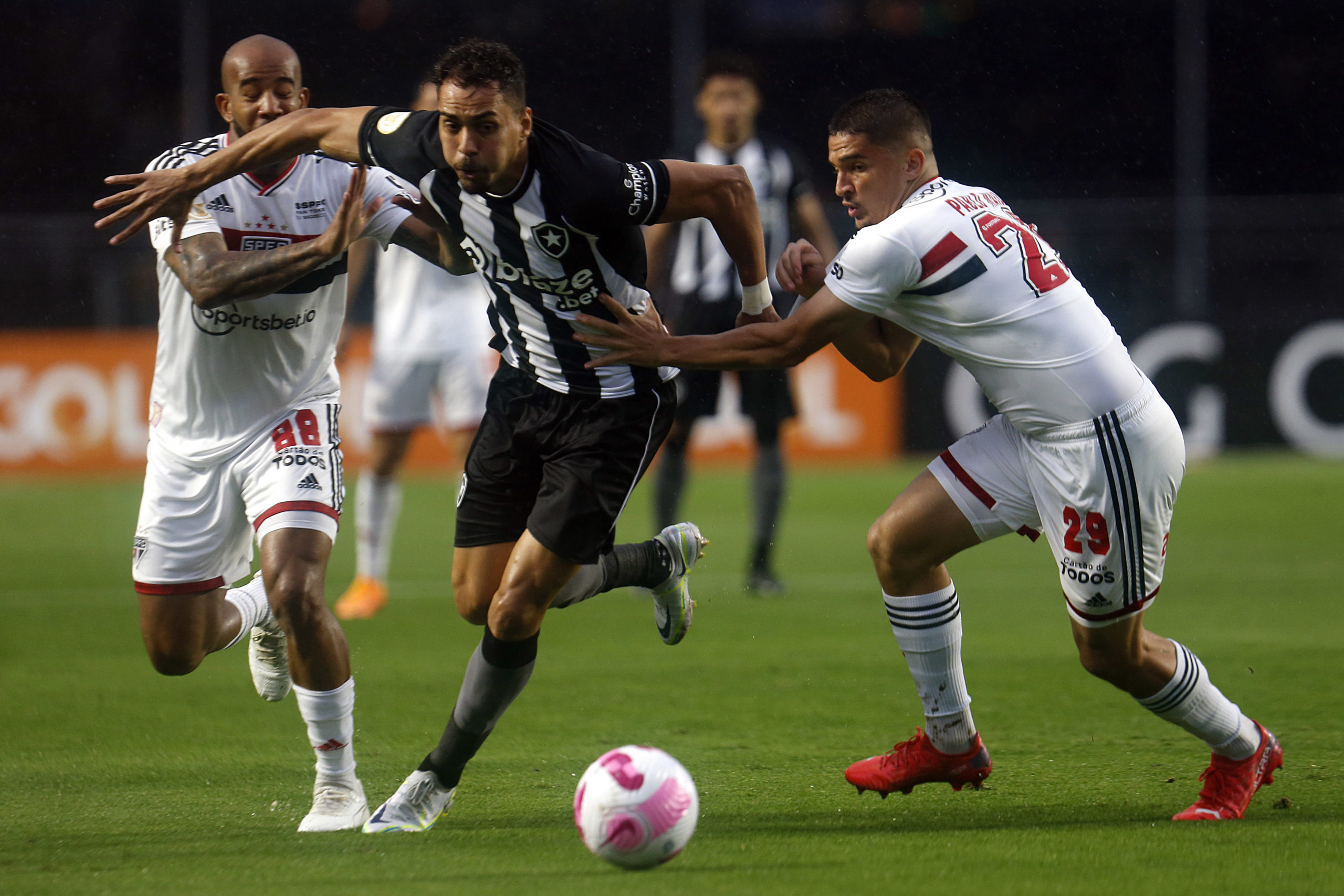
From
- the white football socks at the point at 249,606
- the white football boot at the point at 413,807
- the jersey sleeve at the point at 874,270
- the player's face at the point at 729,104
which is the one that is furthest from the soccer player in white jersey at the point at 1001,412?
the player's face at the point at 729,104

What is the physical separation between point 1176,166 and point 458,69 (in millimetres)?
18835

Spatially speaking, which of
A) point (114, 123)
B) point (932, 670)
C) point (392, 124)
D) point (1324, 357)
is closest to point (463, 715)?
point (932, 670)

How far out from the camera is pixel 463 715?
410 centimetres

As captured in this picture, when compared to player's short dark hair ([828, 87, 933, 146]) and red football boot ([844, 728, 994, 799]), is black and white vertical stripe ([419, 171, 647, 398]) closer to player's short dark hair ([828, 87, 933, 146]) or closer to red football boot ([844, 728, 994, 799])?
player's short dark hair ([828, 87, 933, 146])

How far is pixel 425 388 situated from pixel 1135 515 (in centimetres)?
510

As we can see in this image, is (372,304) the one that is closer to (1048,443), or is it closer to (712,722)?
(712,722)

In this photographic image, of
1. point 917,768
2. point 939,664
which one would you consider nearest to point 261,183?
point 939,664

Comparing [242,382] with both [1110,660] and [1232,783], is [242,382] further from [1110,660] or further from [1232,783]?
[1232,783]

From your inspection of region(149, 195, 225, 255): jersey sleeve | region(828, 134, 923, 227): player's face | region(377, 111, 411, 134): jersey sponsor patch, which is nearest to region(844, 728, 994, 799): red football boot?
region(828, 134, 923, 227): player's face

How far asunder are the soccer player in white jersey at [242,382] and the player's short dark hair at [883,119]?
1233 millimetres

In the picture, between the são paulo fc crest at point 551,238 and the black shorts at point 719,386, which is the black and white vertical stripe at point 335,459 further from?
the black shorts at point 719,386

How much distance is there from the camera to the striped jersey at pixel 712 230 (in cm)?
810

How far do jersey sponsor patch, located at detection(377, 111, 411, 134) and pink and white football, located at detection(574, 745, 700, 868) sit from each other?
1820 mm

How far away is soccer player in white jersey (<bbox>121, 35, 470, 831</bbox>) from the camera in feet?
14.3
